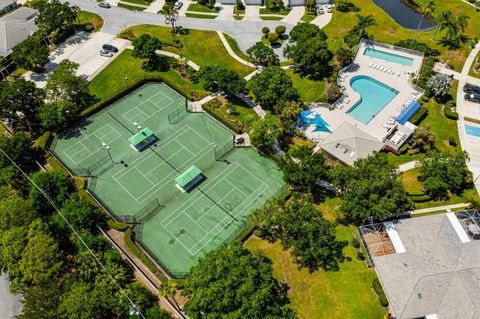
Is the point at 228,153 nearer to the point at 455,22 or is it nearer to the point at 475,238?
the point at 475,238

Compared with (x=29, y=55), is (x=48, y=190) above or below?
below

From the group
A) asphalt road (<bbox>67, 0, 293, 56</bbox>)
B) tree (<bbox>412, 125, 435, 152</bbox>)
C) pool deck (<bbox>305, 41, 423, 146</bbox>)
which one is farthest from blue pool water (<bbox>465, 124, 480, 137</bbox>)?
asphalt road (<bbox>67, 0, 293, 56</bbox>)

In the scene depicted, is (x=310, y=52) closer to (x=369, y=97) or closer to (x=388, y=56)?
(x=369, y=97)

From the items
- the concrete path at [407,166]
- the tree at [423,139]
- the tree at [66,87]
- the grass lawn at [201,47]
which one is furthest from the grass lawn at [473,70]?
the tree at [66,87]

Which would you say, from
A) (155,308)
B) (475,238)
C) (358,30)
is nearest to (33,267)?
(155,308)

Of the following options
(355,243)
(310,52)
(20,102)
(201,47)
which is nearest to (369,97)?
(310,52)

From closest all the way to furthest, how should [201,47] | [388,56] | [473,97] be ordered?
1. [473,97]
2. [388,56]
3. [201,47]

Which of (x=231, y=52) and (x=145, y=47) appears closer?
(x=145, y=47)

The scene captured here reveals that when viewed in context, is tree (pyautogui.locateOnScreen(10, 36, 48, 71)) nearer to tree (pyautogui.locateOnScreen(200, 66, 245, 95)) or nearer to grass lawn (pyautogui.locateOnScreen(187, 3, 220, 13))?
tree (pyautogui.locateOnScreen(200, 66, 245, 95))
